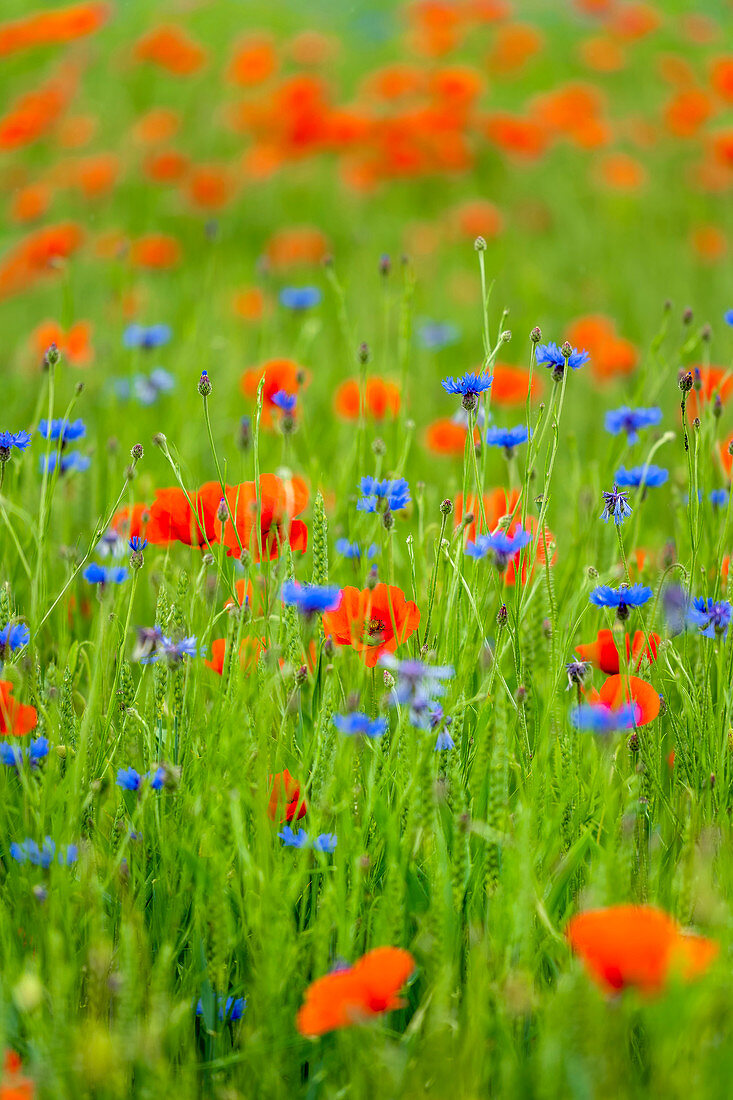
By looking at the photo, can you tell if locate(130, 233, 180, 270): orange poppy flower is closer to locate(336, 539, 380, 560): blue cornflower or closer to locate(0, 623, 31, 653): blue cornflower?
locate(336, 539, 380, 560): blue cornflower

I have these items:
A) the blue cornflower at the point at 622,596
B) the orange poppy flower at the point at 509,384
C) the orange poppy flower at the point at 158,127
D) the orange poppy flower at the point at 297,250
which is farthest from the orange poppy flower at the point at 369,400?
the orange poppy flower at the point at 158,127

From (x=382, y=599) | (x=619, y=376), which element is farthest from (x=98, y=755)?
(x=619, y=376)

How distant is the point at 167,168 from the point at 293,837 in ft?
11.0

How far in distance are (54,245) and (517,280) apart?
1460 mm

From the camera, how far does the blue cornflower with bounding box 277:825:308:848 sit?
953mm

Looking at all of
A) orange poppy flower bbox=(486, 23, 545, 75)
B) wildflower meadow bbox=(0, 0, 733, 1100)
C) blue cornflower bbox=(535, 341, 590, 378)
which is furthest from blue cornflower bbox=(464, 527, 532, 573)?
orange poppy flower bbox=(486, 23, 545, 75)

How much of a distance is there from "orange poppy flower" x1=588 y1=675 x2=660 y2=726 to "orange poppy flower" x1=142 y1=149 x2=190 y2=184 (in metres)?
3.23

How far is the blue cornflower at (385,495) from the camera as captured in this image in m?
1.23

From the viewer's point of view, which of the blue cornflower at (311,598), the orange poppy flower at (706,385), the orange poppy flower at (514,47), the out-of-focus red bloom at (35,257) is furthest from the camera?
the orange poppy flower at (514,47)

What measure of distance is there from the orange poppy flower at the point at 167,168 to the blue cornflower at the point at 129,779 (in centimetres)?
326

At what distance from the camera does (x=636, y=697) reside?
1127 mm

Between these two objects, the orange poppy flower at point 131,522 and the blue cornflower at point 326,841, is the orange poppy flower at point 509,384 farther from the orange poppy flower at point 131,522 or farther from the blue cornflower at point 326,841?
the blue cornflower at point 326,841

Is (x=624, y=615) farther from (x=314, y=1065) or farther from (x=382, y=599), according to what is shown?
(x=314, y=1065)

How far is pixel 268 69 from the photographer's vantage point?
4176 millimetres
